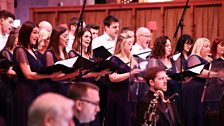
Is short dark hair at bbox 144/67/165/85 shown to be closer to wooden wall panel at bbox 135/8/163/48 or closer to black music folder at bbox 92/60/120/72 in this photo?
black music folder at bbox 92/60/120/72

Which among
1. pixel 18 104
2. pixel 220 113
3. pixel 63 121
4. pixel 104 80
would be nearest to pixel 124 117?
pixel 104 80

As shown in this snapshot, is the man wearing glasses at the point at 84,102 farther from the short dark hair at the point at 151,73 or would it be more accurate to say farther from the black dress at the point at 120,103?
the black dress at the point at 120,103

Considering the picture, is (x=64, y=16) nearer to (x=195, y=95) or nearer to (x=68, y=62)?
(x=195, y=95)

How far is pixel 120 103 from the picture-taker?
19.8 feet

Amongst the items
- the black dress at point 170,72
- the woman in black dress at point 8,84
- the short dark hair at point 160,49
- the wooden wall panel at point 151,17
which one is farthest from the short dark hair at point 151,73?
the wooden wall panel at point 151,17

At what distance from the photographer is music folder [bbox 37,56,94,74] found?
4738 millimetres

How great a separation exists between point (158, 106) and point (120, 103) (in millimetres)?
1080

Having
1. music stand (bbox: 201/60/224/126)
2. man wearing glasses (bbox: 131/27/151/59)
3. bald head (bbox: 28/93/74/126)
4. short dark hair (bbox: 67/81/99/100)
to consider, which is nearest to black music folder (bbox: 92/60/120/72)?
music stand (bbox: 201/60/224/126)

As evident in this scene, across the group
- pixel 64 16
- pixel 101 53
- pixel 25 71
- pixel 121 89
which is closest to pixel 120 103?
pixel 121 89

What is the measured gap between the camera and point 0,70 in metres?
5.20

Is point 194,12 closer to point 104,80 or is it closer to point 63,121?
point 104,80

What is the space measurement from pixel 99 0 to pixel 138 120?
887 centimetres

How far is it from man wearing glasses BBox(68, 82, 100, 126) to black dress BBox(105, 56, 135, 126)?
2.80 m

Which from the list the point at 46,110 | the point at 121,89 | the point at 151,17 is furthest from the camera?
the point at 151,17
